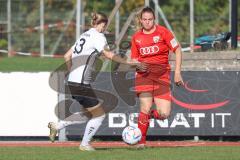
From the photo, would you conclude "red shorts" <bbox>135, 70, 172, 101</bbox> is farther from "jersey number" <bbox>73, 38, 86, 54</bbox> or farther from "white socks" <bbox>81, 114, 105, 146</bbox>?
"jersey number" <bbox>73, 38, 86, 54</bbox>

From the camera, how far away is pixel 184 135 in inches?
576

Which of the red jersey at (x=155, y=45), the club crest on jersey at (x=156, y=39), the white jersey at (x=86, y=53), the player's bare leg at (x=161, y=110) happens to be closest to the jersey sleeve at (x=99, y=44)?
the white jersey at (x=86, y=53)

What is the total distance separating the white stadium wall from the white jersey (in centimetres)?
242

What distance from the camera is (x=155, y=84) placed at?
1284 centimetres

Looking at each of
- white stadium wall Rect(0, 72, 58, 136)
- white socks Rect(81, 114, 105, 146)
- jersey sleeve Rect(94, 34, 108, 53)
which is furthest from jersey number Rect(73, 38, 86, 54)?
white stadium wall Rect(0, 72, 58, 136)

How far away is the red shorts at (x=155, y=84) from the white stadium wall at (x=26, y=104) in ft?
7.95

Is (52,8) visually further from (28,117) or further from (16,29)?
(28,117)

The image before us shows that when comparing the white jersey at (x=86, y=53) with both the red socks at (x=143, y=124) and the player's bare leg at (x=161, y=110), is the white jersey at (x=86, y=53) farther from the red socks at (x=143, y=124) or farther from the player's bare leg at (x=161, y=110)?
the player's bare leg at (x=161, y=110)

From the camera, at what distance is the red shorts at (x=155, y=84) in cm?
1284

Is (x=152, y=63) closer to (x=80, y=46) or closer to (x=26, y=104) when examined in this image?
(x=80, y=46)

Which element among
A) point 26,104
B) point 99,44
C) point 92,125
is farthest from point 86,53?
point 26,104

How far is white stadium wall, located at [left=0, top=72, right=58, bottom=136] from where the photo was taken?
587 inches

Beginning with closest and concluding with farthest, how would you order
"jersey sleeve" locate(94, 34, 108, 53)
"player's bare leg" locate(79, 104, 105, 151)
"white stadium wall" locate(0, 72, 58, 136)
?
1. "jersey sleeve" locate(94, 34, 108, 53)
2. "player's bare leg" locate(79, 104, 105, 151)
3. "white stadium wall" locate(0, 72, 58, 136)

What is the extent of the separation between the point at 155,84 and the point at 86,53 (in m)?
1.16
